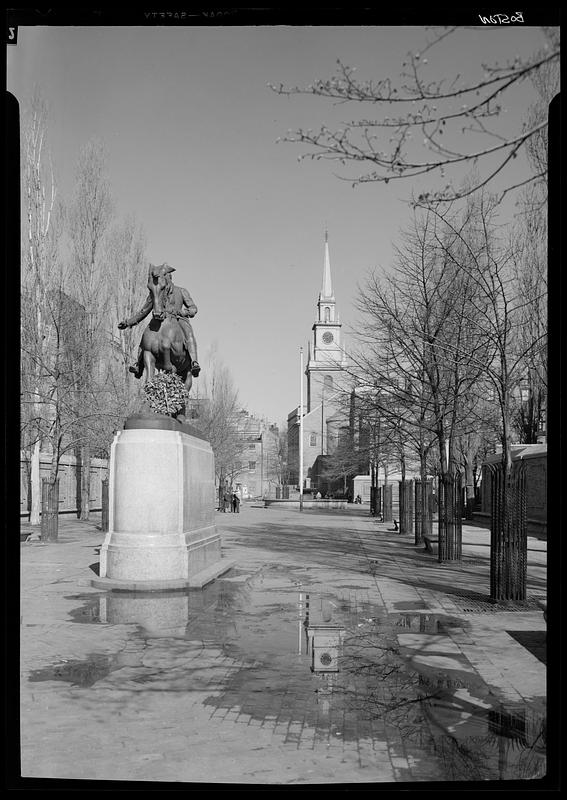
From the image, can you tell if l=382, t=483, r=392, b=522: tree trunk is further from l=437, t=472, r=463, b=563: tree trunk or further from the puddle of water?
the puddle of water

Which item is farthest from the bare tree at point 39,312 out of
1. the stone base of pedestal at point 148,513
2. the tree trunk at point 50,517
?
the stone base of pedestal at point 148,513

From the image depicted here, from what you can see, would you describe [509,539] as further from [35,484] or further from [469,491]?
[469,491]

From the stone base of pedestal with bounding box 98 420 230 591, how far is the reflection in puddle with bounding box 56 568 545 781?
2.78ft

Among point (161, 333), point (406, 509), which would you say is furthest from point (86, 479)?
point (161, 333)

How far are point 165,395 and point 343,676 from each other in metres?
6.77

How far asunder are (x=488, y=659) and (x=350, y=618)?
2.29m

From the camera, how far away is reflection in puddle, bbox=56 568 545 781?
4324 mm

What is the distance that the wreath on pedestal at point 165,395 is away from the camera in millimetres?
11953

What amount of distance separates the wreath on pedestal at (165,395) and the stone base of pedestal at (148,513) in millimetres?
602

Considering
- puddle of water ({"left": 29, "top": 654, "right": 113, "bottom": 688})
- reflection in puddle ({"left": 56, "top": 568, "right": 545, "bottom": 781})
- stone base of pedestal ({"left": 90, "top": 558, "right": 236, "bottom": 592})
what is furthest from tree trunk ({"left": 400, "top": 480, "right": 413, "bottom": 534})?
puddle of water ({"left": 29, "top": 654, "right": 113, "bottom": 688})
